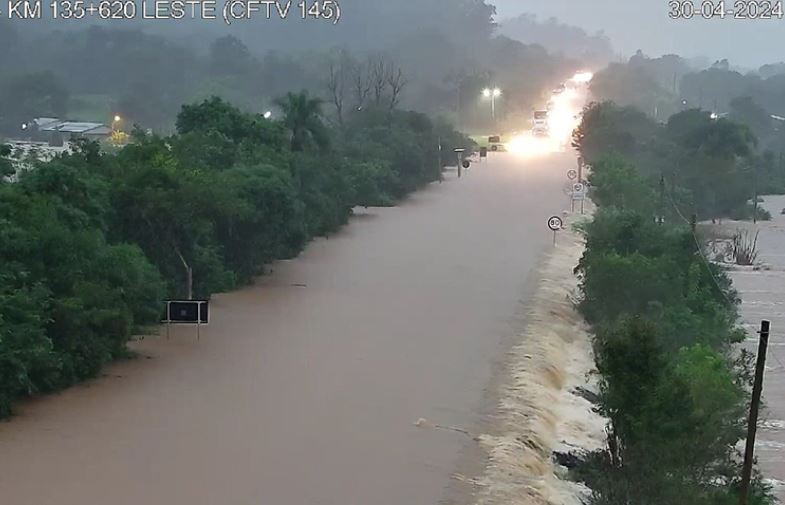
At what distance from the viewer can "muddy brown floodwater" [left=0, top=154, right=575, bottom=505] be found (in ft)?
47.7

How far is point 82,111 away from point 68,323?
5374cm

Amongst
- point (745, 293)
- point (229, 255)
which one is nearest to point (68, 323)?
point (229, 255)

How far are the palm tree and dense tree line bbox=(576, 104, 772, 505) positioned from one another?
11.5 meters

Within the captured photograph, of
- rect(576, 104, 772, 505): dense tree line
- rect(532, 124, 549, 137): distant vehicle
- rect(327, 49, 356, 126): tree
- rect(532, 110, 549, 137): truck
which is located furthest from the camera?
rect(532, 110, 549, 137): truck

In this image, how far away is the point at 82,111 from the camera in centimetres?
6869

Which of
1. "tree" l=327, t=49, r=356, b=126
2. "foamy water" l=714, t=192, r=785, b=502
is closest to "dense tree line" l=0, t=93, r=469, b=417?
"foamy water" l=714, t=192, r=785, b=502

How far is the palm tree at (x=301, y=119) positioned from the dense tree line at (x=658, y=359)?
11452 millimetres

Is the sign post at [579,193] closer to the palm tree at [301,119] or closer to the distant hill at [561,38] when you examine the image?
the palm tree at [301,119]

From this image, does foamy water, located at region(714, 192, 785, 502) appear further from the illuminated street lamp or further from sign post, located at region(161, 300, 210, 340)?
the illuminated street lamp

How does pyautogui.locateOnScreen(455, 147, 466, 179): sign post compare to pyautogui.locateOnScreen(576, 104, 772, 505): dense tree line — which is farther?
pyautogui.locateOnScreen(455, 147, 466, 179): sign post

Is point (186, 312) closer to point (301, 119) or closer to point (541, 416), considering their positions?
point (541, 416)

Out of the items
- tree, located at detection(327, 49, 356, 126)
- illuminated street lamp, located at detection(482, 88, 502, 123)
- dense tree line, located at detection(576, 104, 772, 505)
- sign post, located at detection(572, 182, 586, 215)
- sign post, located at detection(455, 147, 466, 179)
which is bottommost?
dense tree line, located at detection(576, 104, 772, 505)

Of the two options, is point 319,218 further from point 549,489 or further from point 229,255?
point 549,489

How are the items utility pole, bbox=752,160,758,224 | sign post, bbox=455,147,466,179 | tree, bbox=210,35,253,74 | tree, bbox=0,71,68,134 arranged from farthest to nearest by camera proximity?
tree, bbox=210,35,253,74
sign post, bbox=455,147,466,179
tree, bbox=0,71,68,134
utility pole, bbox=752,160,758,224
